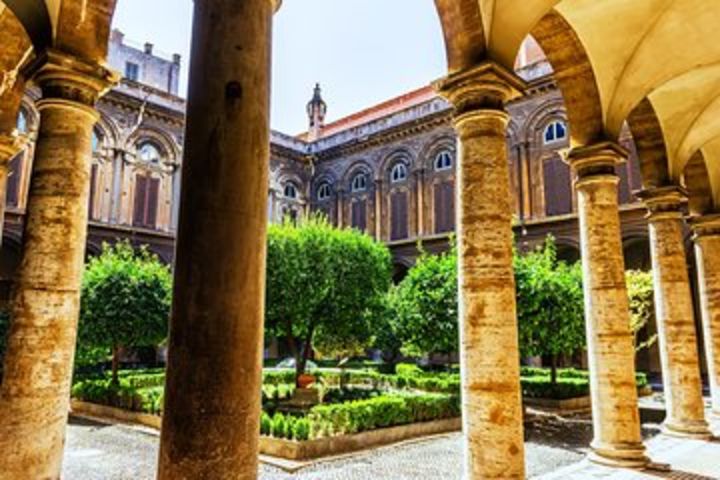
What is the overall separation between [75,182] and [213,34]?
251cm

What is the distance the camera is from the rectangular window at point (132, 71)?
97.3ft

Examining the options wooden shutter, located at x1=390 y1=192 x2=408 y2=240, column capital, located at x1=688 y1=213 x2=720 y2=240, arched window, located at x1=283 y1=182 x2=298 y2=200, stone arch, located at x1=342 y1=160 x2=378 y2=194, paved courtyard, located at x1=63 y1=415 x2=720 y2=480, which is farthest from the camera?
arched window, located at x1=283 y1=182 x2=298 y2=200

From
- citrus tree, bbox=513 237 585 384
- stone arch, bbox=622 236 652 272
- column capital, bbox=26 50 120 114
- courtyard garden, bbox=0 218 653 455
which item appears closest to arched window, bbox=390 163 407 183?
stone arch, bbox=622 236 652 272

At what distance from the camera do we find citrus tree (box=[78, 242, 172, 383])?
12.8 meters

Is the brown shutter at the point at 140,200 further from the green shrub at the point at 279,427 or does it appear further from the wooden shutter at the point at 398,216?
the green shrub at the point at 279,427

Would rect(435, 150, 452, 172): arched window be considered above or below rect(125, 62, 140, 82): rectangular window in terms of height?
below

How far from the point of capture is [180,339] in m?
2.38

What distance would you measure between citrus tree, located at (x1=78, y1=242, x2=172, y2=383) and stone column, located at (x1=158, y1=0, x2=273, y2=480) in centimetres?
1162

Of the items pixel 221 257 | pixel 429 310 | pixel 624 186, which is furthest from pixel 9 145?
pixel 624 186

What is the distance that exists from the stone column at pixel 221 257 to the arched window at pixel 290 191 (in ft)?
86.6

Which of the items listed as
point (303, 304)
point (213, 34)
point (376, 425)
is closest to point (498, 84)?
point (213, 34)

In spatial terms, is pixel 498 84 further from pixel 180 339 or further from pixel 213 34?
pixel 180 339

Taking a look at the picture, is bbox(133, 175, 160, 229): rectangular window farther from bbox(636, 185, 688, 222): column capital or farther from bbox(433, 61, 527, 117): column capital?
bbox(433, 61, 527, 117): column capital

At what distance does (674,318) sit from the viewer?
812cm
